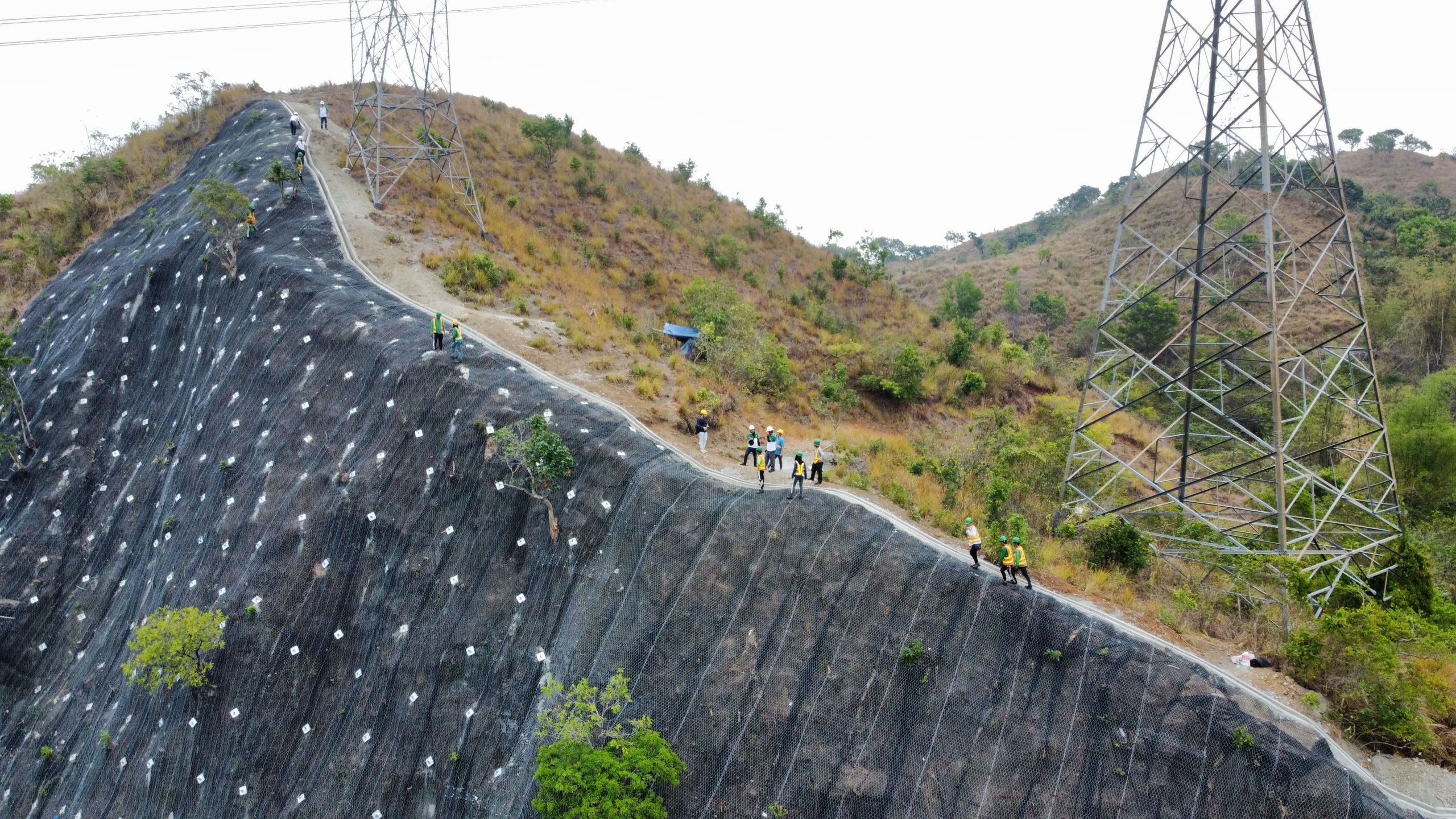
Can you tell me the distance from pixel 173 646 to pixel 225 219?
55.0ft

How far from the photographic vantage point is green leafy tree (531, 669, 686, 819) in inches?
420

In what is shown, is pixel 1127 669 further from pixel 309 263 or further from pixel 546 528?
pixel 309 263

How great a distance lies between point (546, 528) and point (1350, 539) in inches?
741

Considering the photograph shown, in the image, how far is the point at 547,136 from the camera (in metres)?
39.9

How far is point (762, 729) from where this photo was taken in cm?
1217

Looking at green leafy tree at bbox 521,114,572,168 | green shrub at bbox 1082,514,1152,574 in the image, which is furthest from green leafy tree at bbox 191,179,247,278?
green shrub at bbox 1082,514,1152,574

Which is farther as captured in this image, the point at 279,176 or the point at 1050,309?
the point at 1050,309

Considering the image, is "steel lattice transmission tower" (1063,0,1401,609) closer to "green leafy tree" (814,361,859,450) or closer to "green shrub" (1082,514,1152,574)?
"green shrub" (1082,514,1152,574)

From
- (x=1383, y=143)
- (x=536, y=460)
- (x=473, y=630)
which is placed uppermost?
(x=1383, y=143)

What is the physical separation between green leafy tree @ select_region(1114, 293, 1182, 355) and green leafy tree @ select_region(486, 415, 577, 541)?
36.9m

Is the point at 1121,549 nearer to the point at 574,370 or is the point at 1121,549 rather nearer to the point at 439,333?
the point at 574,370

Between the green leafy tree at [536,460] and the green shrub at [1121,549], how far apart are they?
12110 millimetres

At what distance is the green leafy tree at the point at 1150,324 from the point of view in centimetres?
3956

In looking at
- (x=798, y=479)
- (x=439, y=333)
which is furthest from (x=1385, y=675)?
(x=439, y=333)
